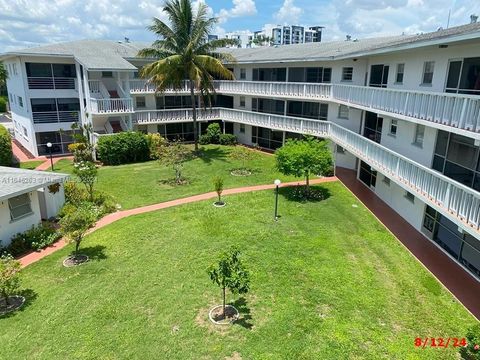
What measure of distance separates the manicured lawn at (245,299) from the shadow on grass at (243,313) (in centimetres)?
4

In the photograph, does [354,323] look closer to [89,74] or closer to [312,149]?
[312,149]

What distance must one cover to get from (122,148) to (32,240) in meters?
12.6

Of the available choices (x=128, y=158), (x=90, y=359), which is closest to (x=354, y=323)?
(x=90, y=359)

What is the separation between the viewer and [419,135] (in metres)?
16.5

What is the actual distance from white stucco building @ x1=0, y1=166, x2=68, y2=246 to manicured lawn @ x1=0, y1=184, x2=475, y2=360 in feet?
8.81

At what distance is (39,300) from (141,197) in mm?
9664

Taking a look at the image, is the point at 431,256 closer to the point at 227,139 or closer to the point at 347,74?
the point at 347,74

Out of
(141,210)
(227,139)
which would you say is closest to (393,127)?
(141,210)

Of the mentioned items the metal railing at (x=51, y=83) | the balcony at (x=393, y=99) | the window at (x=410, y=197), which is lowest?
the window at (x=410, y=197)

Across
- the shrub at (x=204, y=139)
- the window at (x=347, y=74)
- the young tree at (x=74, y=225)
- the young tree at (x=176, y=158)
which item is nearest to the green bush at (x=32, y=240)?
the young tree at (x=74, y=225)

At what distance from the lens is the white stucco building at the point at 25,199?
602 inches

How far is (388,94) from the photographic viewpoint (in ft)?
55.7

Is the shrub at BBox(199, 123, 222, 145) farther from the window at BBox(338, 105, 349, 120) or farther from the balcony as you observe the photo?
the window at BBox(338, 105, 349, 120)

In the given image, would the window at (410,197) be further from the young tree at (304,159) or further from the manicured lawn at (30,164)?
the manicured lawn at (30,164)
